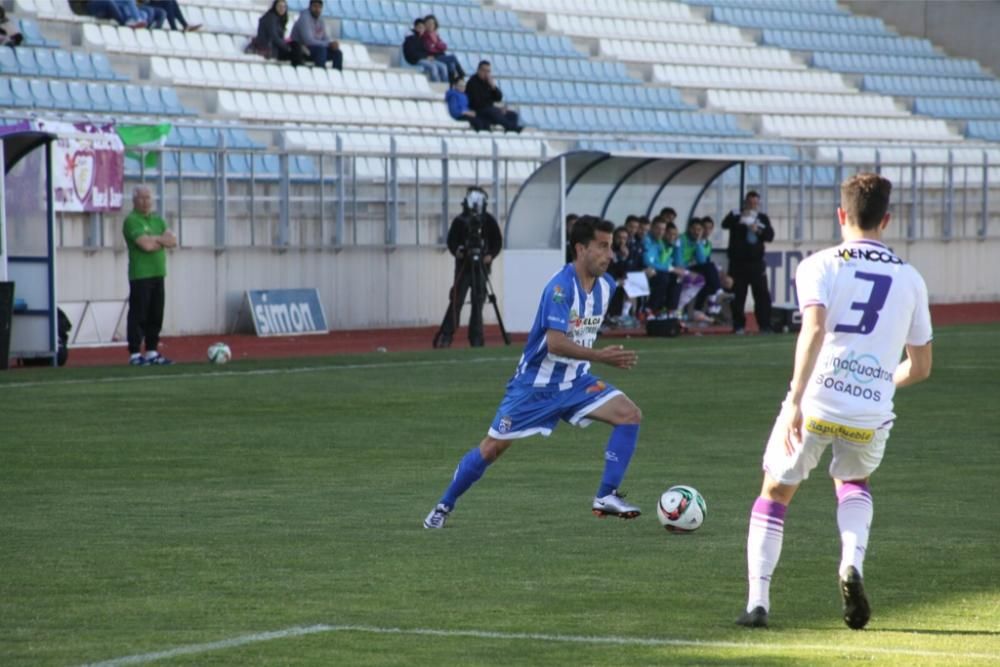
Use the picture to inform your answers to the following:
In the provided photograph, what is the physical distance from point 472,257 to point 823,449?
1818 cm

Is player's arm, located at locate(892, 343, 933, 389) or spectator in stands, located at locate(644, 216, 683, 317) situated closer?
player's arm, located at locate(892, 343, 933, 389)

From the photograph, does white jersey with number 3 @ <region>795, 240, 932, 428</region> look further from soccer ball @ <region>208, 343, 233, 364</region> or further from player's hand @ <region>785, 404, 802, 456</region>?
soccer ball @ <region>208, 343, 233, 364</region>

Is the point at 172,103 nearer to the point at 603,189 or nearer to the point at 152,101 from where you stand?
the point at 152,101

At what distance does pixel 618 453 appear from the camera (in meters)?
10.1

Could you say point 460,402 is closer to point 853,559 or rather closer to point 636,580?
point 636,580

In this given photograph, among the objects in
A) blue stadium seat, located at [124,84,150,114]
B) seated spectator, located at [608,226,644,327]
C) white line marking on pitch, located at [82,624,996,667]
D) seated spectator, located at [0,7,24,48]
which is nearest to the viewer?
white line marking on pitch, located at [82,624,996,667]

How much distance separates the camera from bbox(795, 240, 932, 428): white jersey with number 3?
6848 mm

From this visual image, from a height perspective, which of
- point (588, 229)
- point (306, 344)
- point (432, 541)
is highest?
point (588, 229)

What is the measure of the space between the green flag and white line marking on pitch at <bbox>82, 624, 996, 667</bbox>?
61.6 feet

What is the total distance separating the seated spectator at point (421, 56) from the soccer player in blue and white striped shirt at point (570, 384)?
23.6m

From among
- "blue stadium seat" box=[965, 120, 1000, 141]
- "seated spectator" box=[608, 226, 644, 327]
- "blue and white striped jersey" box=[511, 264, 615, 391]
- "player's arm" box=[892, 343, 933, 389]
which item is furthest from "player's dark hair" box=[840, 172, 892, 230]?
"blue stadium seat" box=[965, 120, 1000, 141]

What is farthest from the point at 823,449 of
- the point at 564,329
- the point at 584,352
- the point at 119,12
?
the point at 119,12

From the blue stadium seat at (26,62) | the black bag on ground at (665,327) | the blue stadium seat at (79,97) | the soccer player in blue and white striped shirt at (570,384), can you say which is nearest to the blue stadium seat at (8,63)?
the blue stadium seat at (26,62)

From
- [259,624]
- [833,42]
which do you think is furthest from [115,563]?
[833,42]
